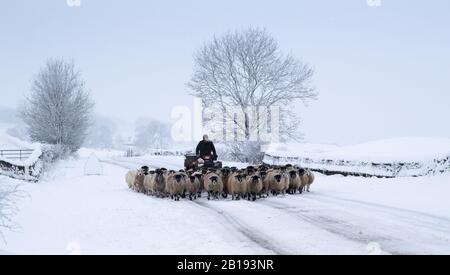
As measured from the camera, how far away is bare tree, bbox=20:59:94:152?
4981 cm

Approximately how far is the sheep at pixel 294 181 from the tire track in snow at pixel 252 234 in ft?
16.4

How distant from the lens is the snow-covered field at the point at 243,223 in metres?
8.88

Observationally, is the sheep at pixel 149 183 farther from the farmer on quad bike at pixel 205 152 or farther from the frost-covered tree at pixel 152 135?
the frost-covered tree at pixel 152 135

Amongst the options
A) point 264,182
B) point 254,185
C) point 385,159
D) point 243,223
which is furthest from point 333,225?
point 385,159

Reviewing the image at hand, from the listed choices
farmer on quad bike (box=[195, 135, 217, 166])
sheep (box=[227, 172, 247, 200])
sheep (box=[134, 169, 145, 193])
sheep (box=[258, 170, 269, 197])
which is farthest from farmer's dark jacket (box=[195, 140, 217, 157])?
sheep (box=[227, 172, 247, 200])

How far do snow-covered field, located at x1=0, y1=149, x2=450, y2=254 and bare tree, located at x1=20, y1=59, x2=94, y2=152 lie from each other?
1315 inches

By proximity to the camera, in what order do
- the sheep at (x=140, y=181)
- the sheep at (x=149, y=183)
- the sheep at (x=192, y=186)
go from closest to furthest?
the sheep at (x=192, y=186) < the sheep at (x=149, y=183) < the sheep at (x=140, y=181)

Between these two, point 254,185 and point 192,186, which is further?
point 192,186

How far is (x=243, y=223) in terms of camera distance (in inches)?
452

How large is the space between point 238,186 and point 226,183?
1.06m

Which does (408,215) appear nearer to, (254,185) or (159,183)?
(254,185)

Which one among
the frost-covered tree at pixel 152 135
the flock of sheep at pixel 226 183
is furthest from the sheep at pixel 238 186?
the frost-covered tree at pixel 152 135
